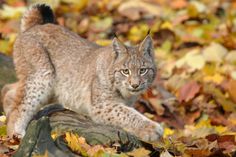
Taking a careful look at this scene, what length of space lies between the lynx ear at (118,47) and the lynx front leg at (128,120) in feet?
1.69

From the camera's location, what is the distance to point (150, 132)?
8.02 metres

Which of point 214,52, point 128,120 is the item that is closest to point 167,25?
point 214,52

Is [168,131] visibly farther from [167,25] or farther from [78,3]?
[78,3]

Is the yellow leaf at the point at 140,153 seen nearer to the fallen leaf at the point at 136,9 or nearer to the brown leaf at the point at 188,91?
the brown leaf at the point at 188,91

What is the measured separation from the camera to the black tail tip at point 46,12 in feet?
29.8

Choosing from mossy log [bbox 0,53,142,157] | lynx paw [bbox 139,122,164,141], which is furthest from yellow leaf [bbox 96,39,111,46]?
lynx paw [bbox 139,122,164,141]

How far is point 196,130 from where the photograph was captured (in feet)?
30.2

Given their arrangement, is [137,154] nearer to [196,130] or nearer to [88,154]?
[88,154]

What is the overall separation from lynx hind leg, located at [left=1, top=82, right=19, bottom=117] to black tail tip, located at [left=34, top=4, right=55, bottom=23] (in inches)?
31.5

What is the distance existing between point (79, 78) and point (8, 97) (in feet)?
2.45

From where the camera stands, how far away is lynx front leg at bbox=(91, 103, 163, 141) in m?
8.02

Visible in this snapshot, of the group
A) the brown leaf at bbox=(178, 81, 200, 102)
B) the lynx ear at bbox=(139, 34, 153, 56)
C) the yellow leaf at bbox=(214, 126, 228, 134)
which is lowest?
the yellow leaf at bbox=(214, 126, 228, 134)

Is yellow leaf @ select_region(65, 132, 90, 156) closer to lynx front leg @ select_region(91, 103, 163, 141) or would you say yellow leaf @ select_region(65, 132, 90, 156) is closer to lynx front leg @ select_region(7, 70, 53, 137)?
lynx front leg @ select_region(91, 103, 163, 141)

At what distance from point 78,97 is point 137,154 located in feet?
5.56
